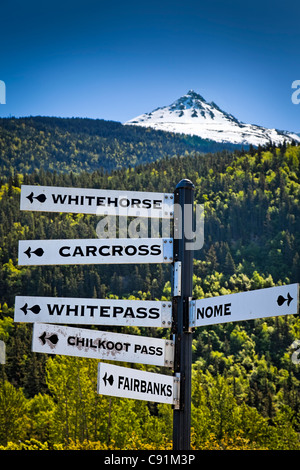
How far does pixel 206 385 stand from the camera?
108 metres

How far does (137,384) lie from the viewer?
224 inches

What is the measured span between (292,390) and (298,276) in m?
63.7

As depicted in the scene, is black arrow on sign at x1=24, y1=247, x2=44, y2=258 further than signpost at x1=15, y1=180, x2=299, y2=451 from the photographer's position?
Yes

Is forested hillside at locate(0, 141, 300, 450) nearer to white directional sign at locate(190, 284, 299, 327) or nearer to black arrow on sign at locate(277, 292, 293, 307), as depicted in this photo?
white directional sign at locate(190, 284, 299, 327)

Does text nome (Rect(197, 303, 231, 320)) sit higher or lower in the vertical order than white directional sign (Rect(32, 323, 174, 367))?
higher

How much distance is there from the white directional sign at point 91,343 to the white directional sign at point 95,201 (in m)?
1.08

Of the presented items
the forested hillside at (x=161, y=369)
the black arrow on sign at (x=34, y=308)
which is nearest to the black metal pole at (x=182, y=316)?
the black arrow on sign at (x=34, y=308)

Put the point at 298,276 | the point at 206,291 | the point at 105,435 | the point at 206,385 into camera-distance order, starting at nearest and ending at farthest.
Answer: the point at 105,435 → the point at 206,385 → the point at 206,291 → the point at 298,276

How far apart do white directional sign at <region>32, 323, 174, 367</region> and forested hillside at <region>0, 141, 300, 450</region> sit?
129 ft

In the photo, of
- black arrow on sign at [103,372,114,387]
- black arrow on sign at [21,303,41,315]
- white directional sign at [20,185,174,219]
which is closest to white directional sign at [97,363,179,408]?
black arrow on sign at [103,372,114,387]

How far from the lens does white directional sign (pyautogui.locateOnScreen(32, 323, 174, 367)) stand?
5832 mm

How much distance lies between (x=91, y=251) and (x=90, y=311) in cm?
56
